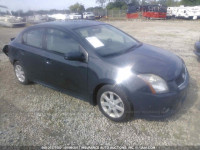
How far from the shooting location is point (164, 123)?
119 inches

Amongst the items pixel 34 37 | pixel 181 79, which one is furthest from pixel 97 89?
pixel 34 37

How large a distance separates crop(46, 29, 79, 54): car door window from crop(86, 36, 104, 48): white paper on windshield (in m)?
0.24

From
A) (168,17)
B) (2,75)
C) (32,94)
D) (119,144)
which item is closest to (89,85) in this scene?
(119,144)

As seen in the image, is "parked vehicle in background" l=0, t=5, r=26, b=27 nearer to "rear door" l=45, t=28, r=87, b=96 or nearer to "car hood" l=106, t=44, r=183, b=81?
"rear door" l=45, t=28, r=87, b=96

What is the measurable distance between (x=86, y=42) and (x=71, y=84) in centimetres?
84

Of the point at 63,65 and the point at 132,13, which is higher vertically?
the point at 132,13

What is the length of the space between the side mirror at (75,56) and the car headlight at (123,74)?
2.26 ft

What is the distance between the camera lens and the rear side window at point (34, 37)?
12.7 feet

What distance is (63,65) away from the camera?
3.40m

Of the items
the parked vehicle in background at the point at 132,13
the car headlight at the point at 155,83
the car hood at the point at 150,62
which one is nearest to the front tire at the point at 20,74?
the car hood at the point at 150,62

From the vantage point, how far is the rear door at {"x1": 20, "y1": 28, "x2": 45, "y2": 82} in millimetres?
3834

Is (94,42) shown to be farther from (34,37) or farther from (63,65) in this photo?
(34,37)

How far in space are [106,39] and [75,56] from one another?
89 centimetres

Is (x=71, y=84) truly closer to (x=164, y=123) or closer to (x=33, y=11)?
(x=164, y=123)
